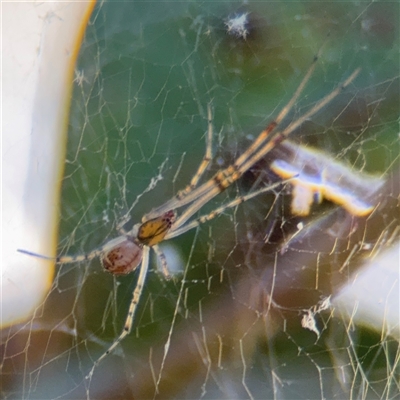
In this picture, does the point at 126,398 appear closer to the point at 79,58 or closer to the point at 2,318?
the point at 2,318

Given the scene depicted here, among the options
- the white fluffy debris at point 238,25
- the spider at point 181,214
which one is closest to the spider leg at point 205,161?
the spider at point 181,214

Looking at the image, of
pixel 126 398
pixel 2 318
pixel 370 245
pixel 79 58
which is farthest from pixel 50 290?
pixel 370 245

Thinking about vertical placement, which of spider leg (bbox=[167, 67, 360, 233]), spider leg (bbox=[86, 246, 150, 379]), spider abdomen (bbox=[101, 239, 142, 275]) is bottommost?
spider leg (bbox=[86, 246, 150, 379])

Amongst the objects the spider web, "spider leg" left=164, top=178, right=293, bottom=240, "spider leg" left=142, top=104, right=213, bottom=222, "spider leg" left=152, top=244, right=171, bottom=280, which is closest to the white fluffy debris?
the spider web

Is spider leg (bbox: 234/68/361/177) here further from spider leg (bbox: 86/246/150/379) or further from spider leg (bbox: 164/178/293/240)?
spider leg (bbox: 86/246/150/379)

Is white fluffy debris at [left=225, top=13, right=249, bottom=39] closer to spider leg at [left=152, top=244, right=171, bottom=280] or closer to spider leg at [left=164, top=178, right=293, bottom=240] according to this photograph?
spider leg at [left=164, top=178, right=293, bottom=240]

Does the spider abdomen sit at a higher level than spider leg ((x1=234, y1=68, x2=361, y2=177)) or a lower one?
lower

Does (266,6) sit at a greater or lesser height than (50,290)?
greater

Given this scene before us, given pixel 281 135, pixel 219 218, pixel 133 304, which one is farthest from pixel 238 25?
pixel 133 304
